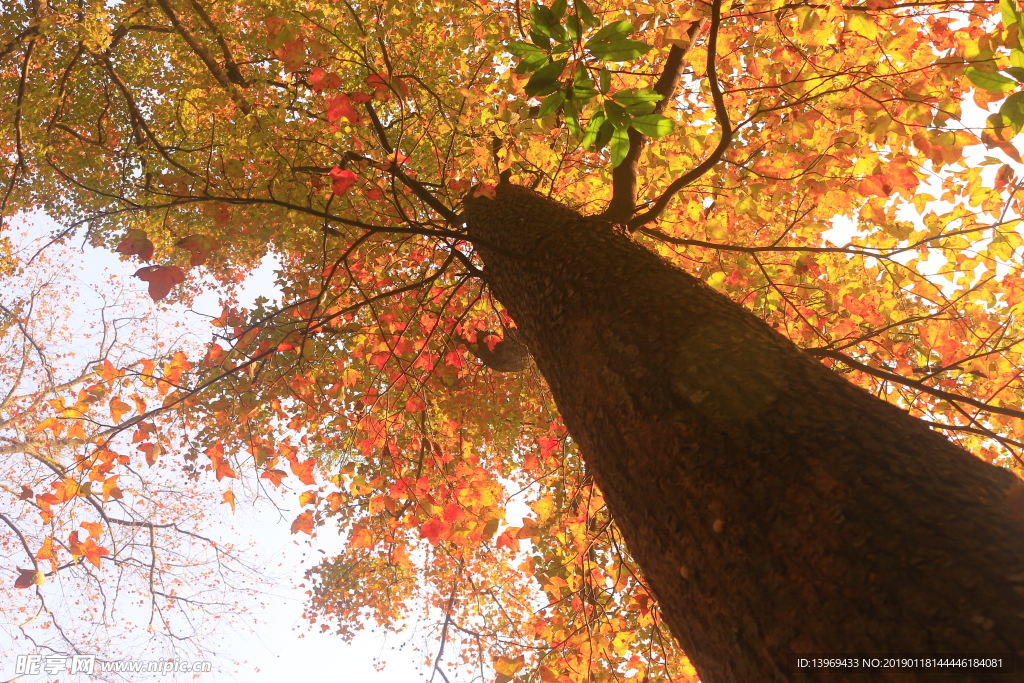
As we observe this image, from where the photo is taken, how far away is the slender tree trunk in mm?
708

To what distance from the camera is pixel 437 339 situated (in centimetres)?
445

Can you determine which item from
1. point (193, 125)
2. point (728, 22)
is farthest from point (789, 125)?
point (193, 125)

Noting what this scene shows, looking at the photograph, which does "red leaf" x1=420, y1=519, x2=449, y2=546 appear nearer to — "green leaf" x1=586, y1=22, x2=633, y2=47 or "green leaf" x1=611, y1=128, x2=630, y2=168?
"green leaf" x1=611, y1=128, x2=630, y2=168

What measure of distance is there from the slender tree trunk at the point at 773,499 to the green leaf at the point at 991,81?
677 mm

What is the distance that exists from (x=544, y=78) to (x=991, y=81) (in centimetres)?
98

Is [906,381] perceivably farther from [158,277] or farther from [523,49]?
[158,277]

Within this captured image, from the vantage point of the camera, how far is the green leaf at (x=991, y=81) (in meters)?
1.16

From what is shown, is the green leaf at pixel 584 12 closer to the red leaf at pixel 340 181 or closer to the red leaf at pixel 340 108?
the red leaf at pixel 340 181

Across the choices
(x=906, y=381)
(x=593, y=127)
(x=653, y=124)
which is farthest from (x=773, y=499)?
(x=906, y=381)

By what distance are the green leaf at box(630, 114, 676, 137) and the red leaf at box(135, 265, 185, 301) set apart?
1805 millimetres

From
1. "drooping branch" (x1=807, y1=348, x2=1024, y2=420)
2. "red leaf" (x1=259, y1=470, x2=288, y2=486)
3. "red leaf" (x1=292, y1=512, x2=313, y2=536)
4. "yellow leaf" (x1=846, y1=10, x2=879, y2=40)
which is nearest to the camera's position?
"drooping branch" (x1=807, y1=348, x2=1024, y2=420)

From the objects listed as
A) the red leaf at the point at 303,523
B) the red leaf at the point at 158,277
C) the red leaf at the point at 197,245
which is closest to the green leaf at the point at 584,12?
the red leaf at the point at 158,277

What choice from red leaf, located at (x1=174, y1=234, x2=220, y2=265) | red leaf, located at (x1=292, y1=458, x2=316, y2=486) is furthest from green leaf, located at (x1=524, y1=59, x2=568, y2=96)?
red leaf, located at (x1=292, y1=458, x2=316, y2=486)

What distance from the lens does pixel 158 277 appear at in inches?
84.7
